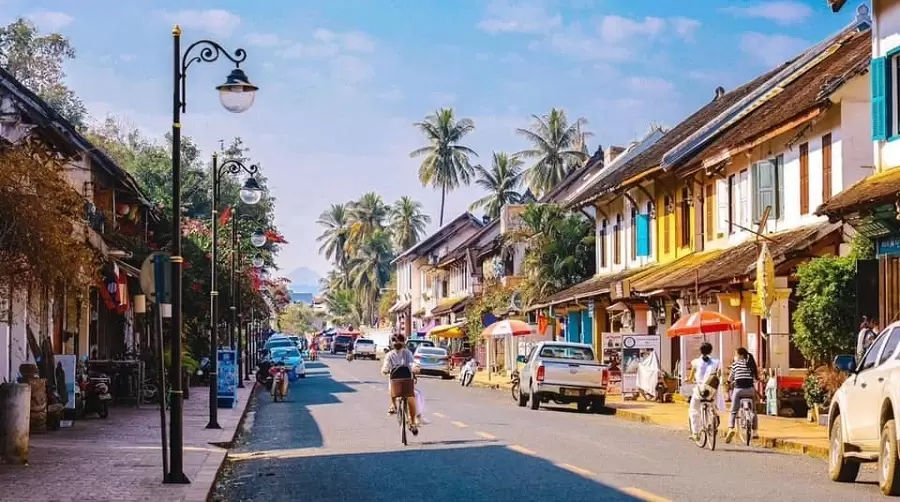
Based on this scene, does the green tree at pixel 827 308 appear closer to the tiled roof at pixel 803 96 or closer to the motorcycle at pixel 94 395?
the tiled roof at pixel 803 96

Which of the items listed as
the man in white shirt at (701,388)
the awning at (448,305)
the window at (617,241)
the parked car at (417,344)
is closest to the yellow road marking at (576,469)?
the man in white shirt at (701,388)

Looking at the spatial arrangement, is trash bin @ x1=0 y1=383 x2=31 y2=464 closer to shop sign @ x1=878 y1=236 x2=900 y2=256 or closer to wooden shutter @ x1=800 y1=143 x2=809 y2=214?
shop sign @ x1=878 y1=236 x2=900 y2=256

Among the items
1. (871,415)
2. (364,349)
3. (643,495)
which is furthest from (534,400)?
(364,349)

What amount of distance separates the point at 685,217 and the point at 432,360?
80.3 ft

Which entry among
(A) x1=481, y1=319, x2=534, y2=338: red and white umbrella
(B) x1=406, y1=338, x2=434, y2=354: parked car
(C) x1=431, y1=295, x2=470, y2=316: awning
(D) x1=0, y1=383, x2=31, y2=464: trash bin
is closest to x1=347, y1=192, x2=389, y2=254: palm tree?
(C) x1=431, y1=295, x2=470, y2=316: awning

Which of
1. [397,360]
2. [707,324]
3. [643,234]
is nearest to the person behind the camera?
[397,360]

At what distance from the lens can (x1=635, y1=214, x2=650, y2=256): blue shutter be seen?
4366 centimetres

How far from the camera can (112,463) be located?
17656 mm

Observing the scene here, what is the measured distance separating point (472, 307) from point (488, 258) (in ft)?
28.9

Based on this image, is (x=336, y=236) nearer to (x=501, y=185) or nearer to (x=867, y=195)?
(x=501, y=185)

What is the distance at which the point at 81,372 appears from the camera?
2827cm

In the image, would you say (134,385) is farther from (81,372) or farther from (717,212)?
(717,212)

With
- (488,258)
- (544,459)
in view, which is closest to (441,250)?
(488,258)

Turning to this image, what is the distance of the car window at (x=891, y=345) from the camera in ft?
47.2
